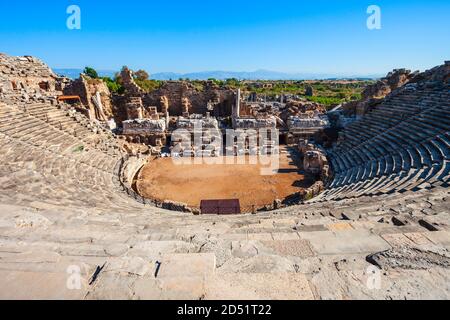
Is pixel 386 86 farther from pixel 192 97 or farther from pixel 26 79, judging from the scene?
pixel 26 79

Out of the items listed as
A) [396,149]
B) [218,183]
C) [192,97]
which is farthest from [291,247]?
[192,97]

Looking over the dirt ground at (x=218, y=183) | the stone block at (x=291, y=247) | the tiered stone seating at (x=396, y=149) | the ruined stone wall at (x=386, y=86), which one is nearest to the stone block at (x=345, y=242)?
the stone block at (x=291, y=247)

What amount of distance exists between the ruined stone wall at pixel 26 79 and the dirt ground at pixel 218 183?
9559mm

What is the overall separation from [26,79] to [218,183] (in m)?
20.7

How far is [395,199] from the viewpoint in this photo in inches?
268

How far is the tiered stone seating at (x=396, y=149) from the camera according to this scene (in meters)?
9.31

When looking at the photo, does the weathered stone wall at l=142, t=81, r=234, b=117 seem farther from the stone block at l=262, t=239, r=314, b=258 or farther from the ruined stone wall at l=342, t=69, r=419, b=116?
the stone block at l=262, t=239, r=314, b=258

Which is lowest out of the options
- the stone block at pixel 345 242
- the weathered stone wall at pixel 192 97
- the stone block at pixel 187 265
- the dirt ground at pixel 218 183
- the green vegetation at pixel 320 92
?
the dirt ground at pixel 218 183

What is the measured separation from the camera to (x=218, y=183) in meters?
15.3

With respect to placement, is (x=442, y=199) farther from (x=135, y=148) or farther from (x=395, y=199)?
(x=135, y=148)

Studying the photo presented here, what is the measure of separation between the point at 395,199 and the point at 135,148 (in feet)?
58.1

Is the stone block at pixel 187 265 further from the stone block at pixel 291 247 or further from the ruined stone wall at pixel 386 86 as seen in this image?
the ruined stone wall at pixel 386 86

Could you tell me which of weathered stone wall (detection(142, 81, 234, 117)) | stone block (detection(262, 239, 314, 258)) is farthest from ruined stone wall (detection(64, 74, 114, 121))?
stone block (detection(262, 239, 314, 258))
